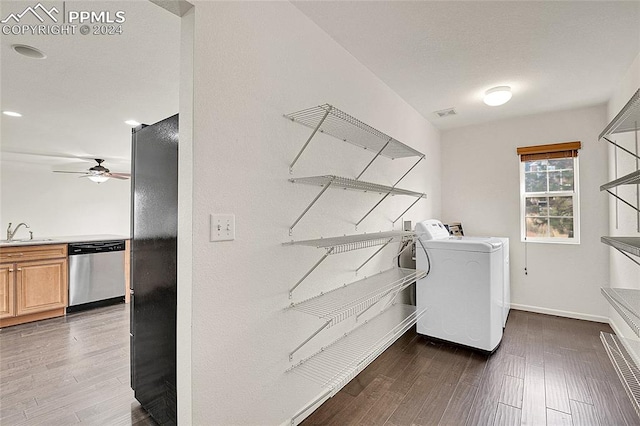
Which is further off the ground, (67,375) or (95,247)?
(95,247)

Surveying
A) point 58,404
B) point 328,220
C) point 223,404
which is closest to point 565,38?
point 328,220

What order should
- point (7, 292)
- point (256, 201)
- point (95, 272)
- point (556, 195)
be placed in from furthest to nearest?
point (95, 272), point (556, 195), point (7, 292), point (256, 201)

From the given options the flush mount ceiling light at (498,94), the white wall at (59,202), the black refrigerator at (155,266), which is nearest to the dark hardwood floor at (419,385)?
the black refrigerator at (155,266)

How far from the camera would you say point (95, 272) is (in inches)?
161

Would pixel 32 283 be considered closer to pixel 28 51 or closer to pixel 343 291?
pixel 28 51

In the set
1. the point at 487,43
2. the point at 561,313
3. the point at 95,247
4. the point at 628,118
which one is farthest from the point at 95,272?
the point at 561,313

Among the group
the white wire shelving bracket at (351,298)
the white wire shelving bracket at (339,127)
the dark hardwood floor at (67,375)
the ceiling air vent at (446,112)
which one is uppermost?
the ceiling air vent at (446,112)

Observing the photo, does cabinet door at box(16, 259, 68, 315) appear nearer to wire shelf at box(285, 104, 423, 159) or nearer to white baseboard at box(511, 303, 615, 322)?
wire shelf at box(285, 104, 423, 159)

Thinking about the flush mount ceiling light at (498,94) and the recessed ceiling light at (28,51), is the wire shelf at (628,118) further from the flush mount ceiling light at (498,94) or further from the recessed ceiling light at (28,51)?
the recessed ceiling light at (28,51)

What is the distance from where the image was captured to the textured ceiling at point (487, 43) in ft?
5.61

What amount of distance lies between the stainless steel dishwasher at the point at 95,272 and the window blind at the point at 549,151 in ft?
18.4

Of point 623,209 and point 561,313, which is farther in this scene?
point 561,313

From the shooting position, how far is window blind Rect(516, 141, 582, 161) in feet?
11.0

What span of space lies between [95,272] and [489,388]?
472cm
